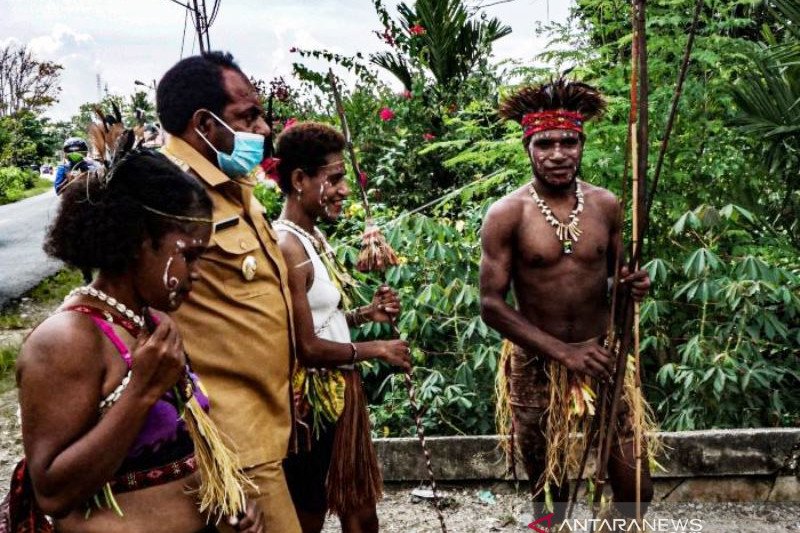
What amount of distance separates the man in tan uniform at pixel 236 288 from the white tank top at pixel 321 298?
0.28 meters

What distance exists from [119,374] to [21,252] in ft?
37.9

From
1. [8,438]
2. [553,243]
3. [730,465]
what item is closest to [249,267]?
[553,243]

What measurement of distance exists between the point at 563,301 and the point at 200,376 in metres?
1.52

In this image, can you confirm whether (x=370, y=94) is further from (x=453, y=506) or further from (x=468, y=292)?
(x=453, y=506)

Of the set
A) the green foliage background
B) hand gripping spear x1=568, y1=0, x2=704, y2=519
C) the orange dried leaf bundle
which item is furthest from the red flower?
hand gripping spear x1=568, y1=0, x2=704, y2=519

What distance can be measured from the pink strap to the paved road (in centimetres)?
407

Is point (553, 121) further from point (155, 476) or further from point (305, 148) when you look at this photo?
point (155, 476)

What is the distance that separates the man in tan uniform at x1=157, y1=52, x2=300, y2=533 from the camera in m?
2.24

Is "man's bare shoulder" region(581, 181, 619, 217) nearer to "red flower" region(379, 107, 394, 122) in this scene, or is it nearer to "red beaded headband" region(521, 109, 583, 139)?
"red beaded headband" region(521, 109, 583, 139)

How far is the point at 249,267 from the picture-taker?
2285 mm

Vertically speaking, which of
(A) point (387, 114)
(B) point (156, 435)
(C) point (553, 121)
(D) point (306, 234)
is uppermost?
(A) point (387, 114)

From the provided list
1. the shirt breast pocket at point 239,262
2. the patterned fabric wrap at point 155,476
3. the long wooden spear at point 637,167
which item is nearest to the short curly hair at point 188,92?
the shirt breast pocket at point 239,262

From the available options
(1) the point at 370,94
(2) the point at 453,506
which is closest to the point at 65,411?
(2) the point at 453,506

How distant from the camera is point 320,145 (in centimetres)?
285
